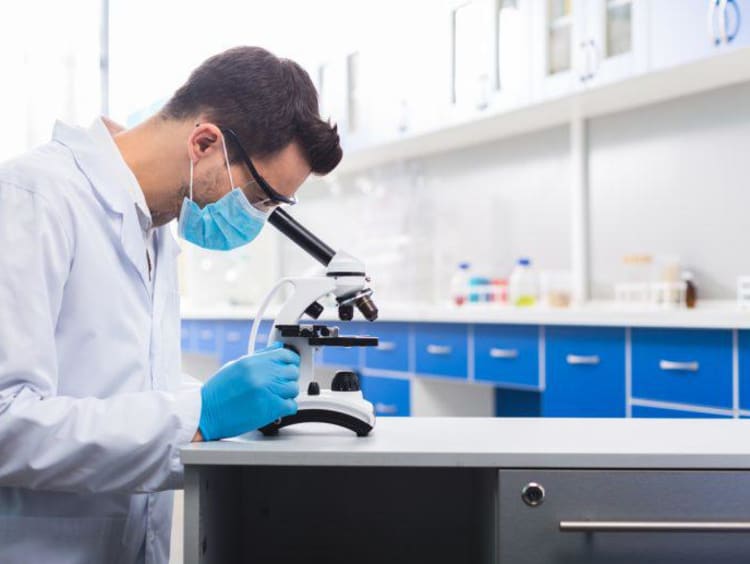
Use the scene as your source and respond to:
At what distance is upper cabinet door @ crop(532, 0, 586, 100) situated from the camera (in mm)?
2791

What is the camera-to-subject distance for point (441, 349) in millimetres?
3164

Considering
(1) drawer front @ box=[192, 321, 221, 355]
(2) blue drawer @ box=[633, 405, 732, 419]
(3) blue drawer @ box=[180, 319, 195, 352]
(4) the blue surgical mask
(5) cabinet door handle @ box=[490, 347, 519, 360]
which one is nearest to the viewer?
(4) the blue surgical mask

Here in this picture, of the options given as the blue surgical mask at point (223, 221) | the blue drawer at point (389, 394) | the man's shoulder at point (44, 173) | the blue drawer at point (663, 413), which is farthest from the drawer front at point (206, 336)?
the man's shoulder at point (44, 173)

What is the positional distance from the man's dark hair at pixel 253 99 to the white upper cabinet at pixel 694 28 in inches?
60.5

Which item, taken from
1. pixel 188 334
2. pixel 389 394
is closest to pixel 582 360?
pixel 389 394

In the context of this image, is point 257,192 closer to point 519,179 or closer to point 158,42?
point 519,179

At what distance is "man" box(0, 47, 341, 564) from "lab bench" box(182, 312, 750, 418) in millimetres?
549

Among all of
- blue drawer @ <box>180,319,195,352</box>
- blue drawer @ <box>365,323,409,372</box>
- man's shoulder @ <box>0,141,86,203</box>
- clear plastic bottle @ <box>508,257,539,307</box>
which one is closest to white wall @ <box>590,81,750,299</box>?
clear plastic bottle @ <box>508,257,539,307</box>

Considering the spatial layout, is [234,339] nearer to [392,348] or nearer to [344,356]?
[344,356]

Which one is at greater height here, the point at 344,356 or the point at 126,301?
the point at 126,301

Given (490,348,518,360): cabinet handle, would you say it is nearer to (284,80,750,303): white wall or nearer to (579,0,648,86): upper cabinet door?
(284,80,750,303): white wall

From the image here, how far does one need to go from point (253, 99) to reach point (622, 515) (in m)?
0.75

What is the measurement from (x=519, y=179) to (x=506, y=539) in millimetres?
2789

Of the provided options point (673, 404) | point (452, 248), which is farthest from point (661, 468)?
point (452, 248)
